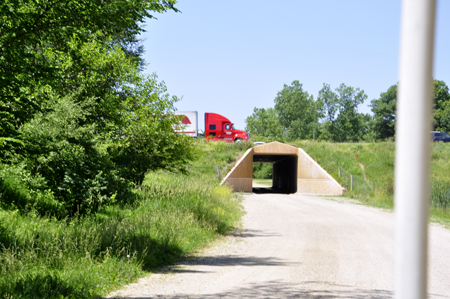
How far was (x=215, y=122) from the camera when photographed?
47.0m

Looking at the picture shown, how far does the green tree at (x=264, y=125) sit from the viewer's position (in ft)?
265

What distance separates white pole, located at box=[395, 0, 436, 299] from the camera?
1416 mm

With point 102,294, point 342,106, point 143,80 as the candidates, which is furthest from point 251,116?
point 102,294

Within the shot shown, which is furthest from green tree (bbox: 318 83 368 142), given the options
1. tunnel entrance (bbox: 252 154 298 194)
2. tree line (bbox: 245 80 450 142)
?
tunnel entrance (bbox: 252 154 298 194)

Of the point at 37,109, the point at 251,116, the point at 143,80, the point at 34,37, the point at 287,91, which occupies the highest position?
the point at 287,91

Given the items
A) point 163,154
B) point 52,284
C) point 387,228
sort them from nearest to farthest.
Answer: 1. point 52,284
2. point 387,228
3. point 163,154

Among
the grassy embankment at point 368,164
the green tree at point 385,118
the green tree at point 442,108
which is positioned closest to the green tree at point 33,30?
the grassy embankment at point 368,164

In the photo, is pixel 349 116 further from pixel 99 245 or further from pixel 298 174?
pixel 99 245

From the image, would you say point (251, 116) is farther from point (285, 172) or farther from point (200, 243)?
point (200, 243)

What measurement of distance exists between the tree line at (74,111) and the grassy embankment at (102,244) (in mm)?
1191

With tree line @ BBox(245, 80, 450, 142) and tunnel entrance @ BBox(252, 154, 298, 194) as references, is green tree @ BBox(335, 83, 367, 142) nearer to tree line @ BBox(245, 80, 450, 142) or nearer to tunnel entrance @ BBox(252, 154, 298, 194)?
tree line @ BBox(245, 80, 450, 142)

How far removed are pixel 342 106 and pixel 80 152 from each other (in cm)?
8533

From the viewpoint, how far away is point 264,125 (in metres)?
83.6

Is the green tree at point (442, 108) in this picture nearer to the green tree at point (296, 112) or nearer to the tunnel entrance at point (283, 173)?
the green tree at point (296, 112)
